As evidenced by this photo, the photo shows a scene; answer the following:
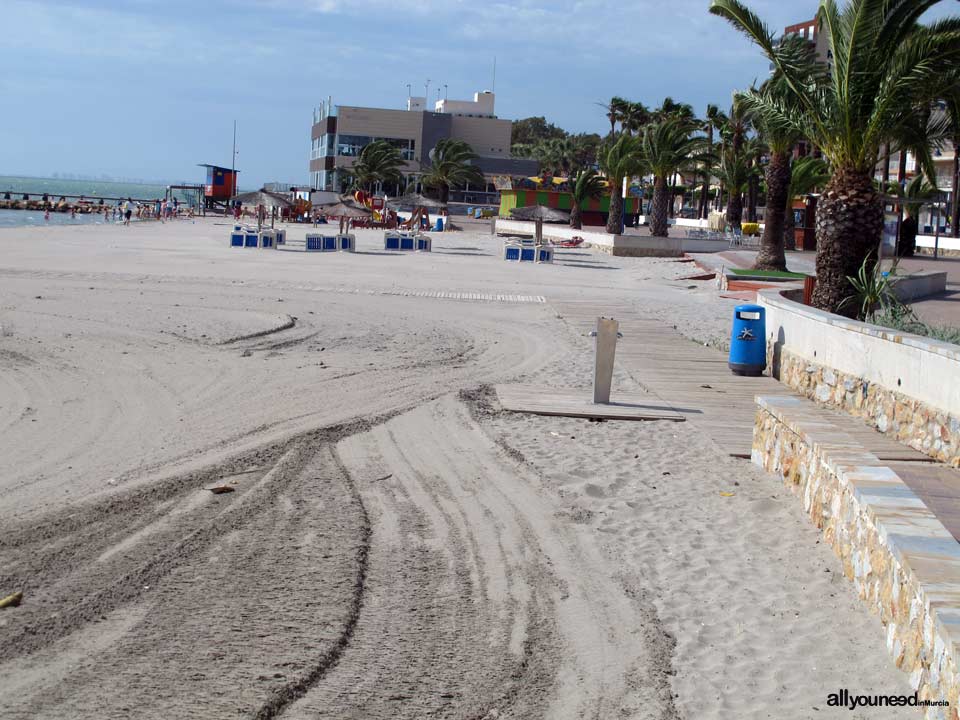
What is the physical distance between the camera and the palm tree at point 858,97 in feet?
41.2

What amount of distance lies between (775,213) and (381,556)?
24.3 meters

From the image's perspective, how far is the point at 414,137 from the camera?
334 ft

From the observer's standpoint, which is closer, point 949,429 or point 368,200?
point 949,429

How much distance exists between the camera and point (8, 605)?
197 inches

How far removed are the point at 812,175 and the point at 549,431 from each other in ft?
94.0

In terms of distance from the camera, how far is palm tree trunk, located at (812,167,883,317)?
13531 millimetres

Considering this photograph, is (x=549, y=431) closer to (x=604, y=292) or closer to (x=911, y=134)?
(x=911, y=134)

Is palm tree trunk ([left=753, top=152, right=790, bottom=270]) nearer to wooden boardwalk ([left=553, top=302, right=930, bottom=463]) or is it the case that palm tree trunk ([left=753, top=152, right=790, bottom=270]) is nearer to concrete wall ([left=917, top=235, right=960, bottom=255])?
wooden boardwalk ([left=553, top=302, right=930, bottom=463])

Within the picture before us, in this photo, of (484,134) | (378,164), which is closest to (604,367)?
(378,164)

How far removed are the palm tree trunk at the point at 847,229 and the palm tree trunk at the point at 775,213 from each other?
47.9ft

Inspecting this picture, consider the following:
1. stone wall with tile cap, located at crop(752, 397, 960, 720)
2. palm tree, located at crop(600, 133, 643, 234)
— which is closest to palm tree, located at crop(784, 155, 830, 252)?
palm tree, located at crop(600, 133, 643, 234)

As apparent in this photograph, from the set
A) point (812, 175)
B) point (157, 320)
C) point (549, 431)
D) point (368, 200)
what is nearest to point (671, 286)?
point (812, 175)

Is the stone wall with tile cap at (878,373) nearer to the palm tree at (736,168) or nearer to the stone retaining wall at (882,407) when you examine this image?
the stone retaining wall at (882,407)

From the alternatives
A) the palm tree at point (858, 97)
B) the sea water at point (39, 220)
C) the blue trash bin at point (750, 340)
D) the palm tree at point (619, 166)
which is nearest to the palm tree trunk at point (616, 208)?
the palm tree at point (619, 166)
